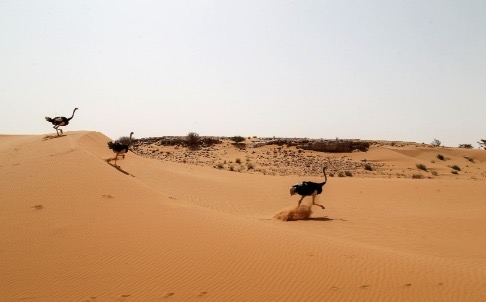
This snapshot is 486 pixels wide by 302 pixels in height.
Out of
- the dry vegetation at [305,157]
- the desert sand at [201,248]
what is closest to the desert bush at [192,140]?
the dry vegetation at [305,157]

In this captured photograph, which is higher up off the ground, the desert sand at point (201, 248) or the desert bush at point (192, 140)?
the desert bush at point (192, 140)

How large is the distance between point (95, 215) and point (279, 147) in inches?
1314

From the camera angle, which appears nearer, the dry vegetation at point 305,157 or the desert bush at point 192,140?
the dry vegetation at point 305,157

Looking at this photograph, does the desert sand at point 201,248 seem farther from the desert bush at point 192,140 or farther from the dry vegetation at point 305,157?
the desert bush at point 192,140

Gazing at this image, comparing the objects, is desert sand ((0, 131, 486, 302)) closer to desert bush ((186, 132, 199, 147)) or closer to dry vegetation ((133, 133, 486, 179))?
dry vegetation ((133, 133, 486, 179))

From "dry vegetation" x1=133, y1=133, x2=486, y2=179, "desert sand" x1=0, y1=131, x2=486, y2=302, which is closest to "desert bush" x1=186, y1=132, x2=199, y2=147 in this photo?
"dry vegetation" x1=133, y1=133, x2=486, y2=179

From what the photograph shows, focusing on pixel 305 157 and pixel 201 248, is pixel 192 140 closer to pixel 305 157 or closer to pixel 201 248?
pixel 305 157

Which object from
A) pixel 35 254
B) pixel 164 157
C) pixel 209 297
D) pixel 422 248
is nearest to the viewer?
pixel 209 297

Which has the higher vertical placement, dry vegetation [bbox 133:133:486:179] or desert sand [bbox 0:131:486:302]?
dry vegetation [bbox 133:133:486:179]

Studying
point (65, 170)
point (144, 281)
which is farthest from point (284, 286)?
point (65, 170)

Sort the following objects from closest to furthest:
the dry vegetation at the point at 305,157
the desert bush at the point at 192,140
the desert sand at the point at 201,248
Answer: the desert sand at the point at 201,248
the dry vegetation at the point at 305,157
the desert bush at the point at 192,140

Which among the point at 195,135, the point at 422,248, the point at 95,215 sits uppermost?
the point at 195,135

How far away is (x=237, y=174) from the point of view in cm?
2542

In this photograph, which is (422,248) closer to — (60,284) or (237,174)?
(60,284)
